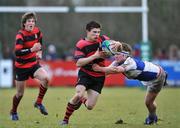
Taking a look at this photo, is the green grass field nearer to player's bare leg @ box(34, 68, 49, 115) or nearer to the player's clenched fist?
player's bare leg @ box(34, 68, 49, 115)

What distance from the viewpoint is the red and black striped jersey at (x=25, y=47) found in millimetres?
14680

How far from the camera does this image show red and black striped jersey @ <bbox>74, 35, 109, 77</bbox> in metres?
13.1

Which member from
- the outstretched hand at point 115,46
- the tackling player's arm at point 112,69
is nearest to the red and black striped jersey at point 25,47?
the tackling player's arm at point 112,69

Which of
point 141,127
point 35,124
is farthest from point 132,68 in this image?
point 35,124

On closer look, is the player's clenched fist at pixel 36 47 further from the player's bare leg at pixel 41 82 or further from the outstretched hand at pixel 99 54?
the outstretched hand at pixel 99 54

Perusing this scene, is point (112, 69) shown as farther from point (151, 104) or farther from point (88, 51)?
point (151, 104)

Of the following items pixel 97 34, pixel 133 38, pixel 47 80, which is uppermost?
pixel 97 34

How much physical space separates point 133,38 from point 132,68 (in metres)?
26.9

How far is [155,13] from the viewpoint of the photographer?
3569cm

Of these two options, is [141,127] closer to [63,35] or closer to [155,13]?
[155,13]

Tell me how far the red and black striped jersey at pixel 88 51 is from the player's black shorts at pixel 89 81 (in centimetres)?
8

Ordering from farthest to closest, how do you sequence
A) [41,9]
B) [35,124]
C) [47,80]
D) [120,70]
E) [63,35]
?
[63,35], [41,9], [47,80], [35,124], [120,70]

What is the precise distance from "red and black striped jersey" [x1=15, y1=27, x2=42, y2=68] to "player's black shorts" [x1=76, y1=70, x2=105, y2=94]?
1.70 meters

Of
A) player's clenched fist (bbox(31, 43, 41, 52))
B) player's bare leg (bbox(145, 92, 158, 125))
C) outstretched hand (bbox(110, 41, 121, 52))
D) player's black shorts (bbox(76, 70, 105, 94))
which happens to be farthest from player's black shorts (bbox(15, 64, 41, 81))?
outstretched hand (bbox(110, 41, 121, 52))
